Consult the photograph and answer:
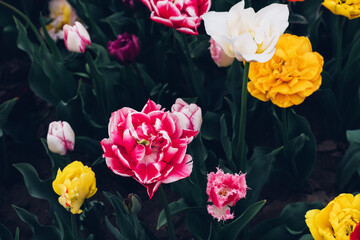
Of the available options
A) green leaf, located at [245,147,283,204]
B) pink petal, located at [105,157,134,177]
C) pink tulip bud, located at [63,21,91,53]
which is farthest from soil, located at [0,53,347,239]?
pink petal, located at [105,157,134,177]

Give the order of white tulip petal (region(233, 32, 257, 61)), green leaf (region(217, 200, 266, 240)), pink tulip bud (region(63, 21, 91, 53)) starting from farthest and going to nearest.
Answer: pink tulip bud (region(63, 21, 91, 53)) → green leaf (region(217, 200, 266, 240)) → white tulip petal (region(233, 32, 257, 61))

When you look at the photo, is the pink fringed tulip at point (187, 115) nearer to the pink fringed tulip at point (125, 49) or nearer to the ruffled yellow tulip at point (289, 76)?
the ruffled yellow tulip at point (289, 76)

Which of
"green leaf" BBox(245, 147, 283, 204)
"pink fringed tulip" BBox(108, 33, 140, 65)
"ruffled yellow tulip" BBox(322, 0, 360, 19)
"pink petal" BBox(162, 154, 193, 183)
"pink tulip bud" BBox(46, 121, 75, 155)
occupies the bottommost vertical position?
"green leaf" BBox(245, 147, 283, 204)

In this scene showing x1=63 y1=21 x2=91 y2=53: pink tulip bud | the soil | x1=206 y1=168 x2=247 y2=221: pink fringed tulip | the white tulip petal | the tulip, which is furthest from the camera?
the tulip

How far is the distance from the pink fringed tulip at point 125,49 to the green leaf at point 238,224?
613mm

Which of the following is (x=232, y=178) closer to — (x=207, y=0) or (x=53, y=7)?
(x=207, y=0)

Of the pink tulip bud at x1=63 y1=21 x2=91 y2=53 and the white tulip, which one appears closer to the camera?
the white tulip

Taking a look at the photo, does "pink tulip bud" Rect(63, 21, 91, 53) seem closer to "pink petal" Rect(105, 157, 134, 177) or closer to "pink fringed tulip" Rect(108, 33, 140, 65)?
"pink fringed tulip" Rect(108, 33, 140, 65)

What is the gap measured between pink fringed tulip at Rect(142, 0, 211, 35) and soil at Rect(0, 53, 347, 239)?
2.26 feet

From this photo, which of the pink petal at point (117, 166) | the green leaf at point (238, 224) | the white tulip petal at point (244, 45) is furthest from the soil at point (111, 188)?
the white tulip petal at point (244, 45)

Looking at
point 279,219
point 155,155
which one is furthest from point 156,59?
point 155,155

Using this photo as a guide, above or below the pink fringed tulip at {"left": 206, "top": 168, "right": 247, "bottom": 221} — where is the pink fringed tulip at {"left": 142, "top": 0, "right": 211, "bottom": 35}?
above

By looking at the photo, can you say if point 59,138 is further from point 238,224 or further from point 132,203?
point 238,224

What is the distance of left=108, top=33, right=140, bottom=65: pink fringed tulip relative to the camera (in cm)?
146
